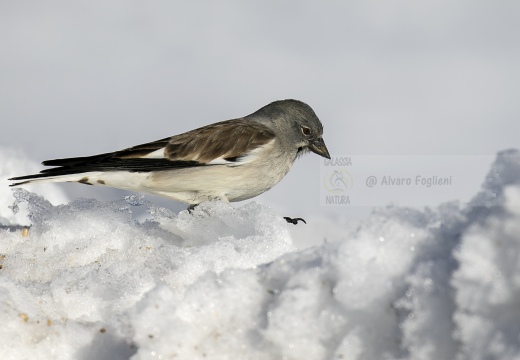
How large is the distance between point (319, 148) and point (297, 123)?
0.34m

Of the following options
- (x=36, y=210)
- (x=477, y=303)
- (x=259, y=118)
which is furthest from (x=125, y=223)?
(x=477, y=303)

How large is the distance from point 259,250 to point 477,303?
166 centimetres

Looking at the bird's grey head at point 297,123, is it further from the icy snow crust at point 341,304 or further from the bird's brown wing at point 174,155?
the icy snow crust at point 341,304

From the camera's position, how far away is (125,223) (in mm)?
5242

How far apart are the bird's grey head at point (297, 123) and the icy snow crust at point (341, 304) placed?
12.1 ft

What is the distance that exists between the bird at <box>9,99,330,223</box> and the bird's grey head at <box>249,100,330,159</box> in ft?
0.96

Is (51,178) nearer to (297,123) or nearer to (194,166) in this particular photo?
(194,166)

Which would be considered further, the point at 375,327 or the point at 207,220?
the point at 207,220

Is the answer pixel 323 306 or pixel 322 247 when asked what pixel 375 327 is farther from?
pixel 322 247

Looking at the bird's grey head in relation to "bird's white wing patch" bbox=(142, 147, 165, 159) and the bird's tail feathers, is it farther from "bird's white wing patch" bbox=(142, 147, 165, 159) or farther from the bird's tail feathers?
the bird's tail feathers

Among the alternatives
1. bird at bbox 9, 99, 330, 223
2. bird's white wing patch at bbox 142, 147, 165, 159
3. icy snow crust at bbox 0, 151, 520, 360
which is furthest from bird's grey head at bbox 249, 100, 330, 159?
icy snow crust at bbox 0, 151, 520, 360

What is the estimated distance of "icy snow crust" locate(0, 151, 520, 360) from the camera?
2336mm

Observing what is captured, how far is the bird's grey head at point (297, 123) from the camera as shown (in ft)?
23.7

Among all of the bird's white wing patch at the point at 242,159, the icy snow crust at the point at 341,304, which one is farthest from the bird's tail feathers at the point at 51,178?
the icy snow crust at the point at 341,304
